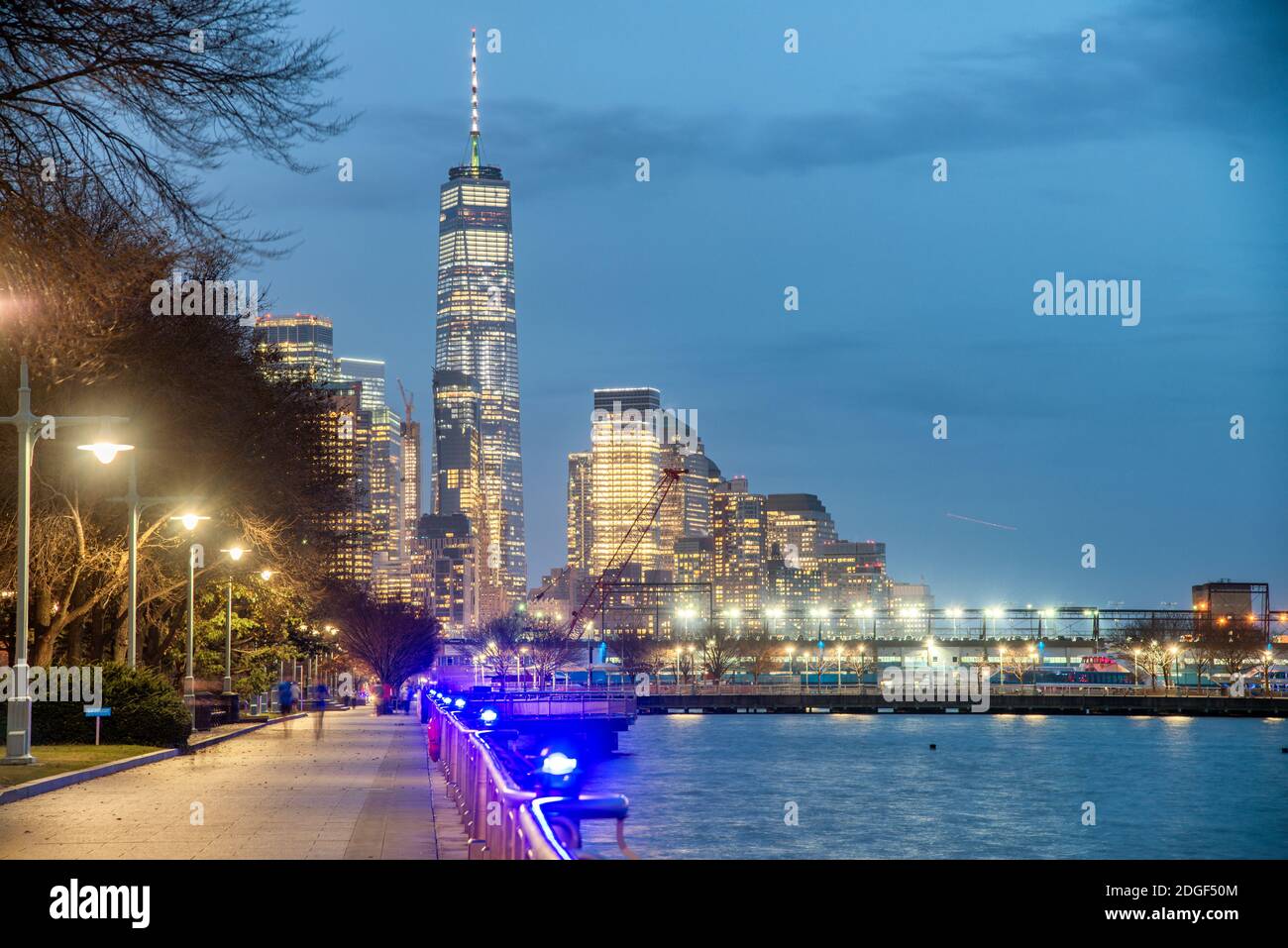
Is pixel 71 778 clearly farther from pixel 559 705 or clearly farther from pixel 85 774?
pixel 559 705

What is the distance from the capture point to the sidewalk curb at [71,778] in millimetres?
26047

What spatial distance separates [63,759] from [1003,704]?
15525 cm

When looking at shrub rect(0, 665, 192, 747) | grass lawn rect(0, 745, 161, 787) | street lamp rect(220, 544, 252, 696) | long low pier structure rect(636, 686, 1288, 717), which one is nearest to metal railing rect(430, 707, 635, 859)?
grass lawn rect(0, 745, 161, 787)

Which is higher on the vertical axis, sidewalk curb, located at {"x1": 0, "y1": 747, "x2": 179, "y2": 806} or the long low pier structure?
sidewalk curb, located at {"x1": 0, "y1": 747, "x2": 179, "y2": 806}

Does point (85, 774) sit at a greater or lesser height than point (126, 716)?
lesser

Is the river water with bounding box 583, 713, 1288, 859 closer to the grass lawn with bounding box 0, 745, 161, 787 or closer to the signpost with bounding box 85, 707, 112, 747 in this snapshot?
the signpost with bounding box 85, 707, 112, 747

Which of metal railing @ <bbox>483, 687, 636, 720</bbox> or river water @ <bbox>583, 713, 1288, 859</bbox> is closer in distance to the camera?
river water @ <bbox>583, 713, 1288, 859</bbox>

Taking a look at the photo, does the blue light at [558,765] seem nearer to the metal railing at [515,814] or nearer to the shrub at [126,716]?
the metal railing at [515,814]

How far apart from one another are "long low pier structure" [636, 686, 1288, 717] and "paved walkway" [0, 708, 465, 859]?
135m

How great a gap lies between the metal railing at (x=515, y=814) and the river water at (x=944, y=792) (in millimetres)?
29883

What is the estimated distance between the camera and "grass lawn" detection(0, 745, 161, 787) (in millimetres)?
28594

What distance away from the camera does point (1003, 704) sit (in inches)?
7052

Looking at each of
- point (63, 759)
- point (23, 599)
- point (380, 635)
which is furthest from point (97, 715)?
point (380, 635)
